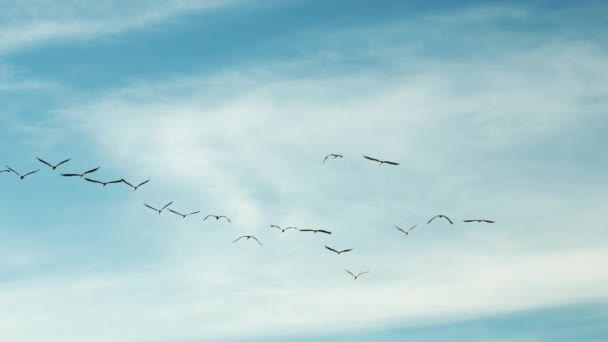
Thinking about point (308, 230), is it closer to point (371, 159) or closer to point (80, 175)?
point (371, 159)

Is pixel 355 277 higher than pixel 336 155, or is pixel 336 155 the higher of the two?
pixel 336 155

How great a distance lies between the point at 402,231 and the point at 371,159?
2768 centimetres

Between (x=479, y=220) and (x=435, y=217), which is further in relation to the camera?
(x=479, y=220)

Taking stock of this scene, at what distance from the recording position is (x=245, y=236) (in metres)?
142

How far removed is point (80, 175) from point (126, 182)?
7.05 metres

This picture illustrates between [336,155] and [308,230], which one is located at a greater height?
[336,155]

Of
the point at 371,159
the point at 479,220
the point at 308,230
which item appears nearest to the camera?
the point at 371,159

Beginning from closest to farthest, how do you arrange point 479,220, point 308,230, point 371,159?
point 371,159 < point 308,230 < point 479,220

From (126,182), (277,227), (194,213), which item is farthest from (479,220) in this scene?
(126,182)

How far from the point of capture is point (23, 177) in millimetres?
131625

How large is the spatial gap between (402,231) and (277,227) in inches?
866

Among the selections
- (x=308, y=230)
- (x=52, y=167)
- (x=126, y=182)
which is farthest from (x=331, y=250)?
(x=52, y=167)

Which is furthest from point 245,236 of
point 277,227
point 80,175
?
point 80,175

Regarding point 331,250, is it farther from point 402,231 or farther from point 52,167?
point 52,167
